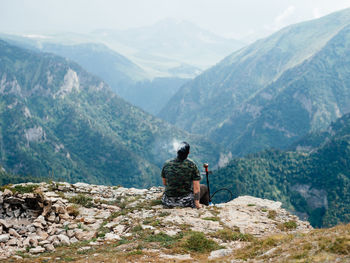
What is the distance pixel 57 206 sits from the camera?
55.8 feet

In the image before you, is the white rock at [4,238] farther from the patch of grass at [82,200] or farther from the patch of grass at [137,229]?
the patch of grass at [137,229]

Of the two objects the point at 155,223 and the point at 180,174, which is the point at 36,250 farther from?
the point at 180,174

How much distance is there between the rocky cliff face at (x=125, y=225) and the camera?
13.4 metres

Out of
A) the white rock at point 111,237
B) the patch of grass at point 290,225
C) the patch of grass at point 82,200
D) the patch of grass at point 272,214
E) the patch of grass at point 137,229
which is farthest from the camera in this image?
the patch of grass at point 82,200

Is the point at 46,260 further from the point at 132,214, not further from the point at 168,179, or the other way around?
the point at 168,179

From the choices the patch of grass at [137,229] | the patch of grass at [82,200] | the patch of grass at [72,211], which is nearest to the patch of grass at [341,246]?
the patch of grass at [137,229]

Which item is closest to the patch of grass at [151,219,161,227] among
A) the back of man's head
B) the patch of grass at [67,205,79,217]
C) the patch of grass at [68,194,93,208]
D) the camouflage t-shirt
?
the camouflage t-shirt

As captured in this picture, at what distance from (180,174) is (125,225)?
381cm

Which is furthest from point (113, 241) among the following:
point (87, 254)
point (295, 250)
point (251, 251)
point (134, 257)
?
point (295, 250)

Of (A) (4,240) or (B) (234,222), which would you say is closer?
(A) (4,240)

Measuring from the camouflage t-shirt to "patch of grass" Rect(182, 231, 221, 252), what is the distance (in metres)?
3.85

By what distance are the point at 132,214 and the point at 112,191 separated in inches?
261

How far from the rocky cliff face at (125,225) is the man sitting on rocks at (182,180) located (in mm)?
600

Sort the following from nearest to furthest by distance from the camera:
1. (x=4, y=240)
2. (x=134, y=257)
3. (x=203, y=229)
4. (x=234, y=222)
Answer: (x=134, y=257), (x=4, y=240), (x=203, y=229), (x=234, y=222)
